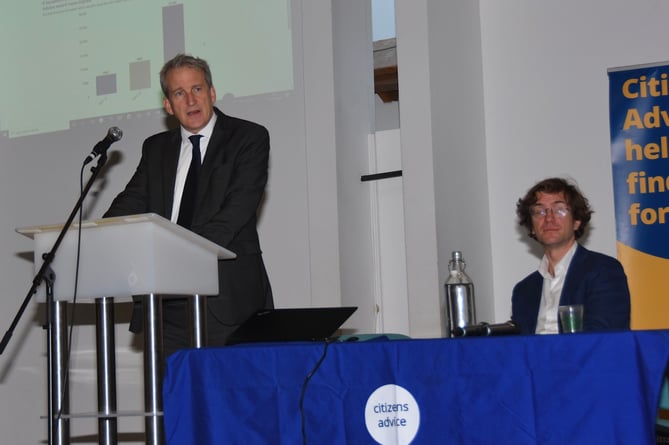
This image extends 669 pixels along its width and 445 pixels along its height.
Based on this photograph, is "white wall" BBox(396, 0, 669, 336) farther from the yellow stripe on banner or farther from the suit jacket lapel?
the suit jacket lapel

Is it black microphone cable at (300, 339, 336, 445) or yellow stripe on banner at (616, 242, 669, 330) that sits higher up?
yellow stripe on banner at (616, 242, 669, 330)

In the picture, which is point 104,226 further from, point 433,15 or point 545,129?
point 545,129

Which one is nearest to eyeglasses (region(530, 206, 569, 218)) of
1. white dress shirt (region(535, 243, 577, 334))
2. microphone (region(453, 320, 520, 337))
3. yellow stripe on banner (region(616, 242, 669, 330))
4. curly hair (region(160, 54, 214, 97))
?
white dress shirt (region(535, 243, 577, 334))

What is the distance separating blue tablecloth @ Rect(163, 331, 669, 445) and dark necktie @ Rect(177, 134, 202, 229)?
0.93 meters

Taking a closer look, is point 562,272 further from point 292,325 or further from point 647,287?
point 647,287

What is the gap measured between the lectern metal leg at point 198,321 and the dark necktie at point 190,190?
0.41 m

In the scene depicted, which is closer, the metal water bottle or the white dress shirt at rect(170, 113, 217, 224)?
the metal water bottle

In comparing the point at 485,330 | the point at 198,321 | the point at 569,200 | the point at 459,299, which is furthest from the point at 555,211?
the point at 198,321

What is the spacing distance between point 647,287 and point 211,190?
7.32 feet

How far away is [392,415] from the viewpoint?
2234mm

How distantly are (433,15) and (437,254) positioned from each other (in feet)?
3.74

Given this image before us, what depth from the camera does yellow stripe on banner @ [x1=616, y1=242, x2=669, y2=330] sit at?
4395mm

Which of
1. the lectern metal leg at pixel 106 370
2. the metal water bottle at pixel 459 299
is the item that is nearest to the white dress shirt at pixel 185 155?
the lectern metal leg at pixel 106 370

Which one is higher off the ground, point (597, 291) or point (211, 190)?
point (211, 190)
